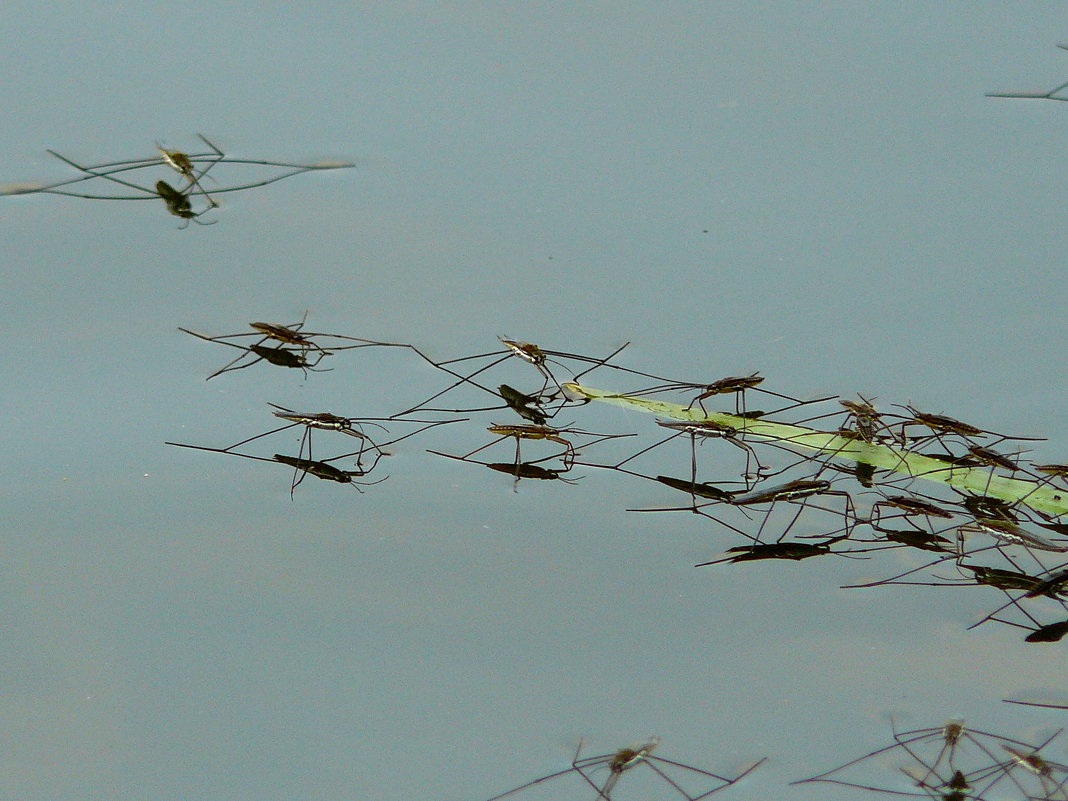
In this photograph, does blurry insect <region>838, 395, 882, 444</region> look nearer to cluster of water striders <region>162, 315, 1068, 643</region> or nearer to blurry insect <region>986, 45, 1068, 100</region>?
cluster of water striders <region>162, 315, 1068, 643</region>

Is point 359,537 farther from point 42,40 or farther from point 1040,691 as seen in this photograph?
point 42,40

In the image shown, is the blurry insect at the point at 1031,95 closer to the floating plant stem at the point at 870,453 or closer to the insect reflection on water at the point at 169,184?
the floating plant stem at the point at 870,453

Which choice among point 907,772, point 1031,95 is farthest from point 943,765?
point 1031,95

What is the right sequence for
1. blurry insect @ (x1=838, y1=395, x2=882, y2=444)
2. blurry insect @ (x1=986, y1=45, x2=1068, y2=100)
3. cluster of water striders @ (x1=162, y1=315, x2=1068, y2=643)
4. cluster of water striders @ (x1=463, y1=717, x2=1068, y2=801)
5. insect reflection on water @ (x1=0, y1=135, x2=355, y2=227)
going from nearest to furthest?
1. cluster of water striders @ (x1=463, y1=717, x2=1068, y2=801)
2. cluster of water striders @ (x1=162, y1=315, x2=1068, y2=643)
3. blurry insect @ (x1=838, y1=395, x2=882, y2=444)
4. insect reflection on water @ (x1=0, y1=135, x2=355, y2=227)
5. blurry insect @ (x1=986, y1=45, x2=1068, y2=100)

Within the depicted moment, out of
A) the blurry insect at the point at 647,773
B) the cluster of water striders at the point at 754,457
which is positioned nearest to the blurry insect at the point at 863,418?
the cluster of water striders at the point at 754,457

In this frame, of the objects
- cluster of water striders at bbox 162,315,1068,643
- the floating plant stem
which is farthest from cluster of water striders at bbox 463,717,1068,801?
the floating plant stem

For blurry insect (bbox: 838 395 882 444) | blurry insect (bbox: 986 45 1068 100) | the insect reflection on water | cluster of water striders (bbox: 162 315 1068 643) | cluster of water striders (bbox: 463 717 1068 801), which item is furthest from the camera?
blurry insect (bbox: 986 45 1068 100)
